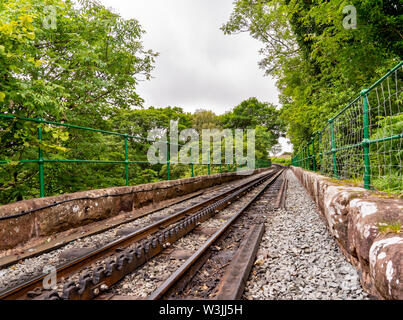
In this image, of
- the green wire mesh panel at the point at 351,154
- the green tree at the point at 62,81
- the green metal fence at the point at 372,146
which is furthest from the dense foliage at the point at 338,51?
the green tree at the point at 62,81

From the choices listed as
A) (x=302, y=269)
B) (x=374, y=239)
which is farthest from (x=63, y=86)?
(x=374, y=239)

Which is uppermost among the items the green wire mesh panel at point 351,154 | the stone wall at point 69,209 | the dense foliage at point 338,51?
the dense foliage at point 338,51

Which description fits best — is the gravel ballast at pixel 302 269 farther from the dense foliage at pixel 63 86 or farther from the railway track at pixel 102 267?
the dense foliage at pixel 63 86

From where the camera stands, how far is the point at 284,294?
188cm

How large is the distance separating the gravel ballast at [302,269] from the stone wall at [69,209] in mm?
2934

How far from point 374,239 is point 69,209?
3953mm

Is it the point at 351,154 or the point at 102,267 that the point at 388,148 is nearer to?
the point at 351,154

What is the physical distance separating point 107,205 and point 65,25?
17.0 ft

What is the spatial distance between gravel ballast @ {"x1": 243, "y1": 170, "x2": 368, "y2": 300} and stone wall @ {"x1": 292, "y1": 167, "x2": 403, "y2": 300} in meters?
0.15

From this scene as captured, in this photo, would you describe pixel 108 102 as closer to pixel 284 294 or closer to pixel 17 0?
pixel 17 0

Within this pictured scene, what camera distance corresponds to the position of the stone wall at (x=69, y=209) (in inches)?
112

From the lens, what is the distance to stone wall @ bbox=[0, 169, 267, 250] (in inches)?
112
